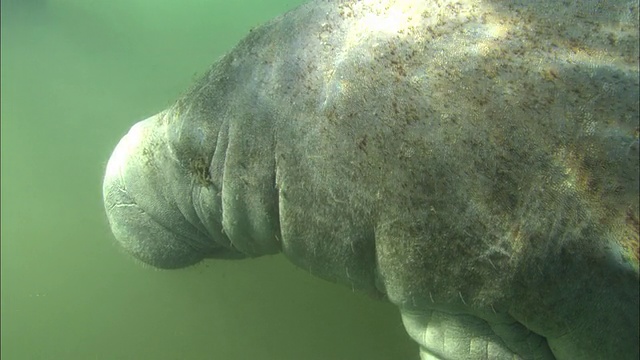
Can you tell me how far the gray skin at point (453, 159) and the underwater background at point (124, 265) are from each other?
3.05ft

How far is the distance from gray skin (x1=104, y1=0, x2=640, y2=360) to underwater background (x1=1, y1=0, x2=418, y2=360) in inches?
36.6

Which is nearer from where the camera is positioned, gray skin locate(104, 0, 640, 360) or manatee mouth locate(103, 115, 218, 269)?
gray skin locate(104, 0, 640, 360)

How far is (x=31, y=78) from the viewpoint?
7.64m

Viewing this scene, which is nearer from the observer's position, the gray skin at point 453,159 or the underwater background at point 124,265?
→ the gray skin at point 453,159

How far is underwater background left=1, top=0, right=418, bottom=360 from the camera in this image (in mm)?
4176

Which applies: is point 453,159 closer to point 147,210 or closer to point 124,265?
point 147,210

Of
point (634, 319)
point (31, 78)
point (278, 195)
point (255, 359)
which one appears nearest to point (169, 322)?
point (255, 359)

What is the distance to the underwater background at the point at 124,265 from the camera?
4176mm

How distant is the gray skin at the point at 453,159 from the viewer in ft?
5.57

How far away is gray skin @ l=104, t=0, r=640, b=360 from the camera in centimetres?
170

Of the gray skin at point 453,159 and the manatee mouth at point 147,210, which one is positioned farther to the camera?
the manatee mouth at point 147,210

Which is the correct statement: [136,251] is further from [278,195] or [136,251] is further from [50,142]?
[50,142]

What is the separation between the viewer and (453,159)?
179cm

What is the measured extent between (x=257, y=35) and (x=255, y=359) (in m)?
3.04
